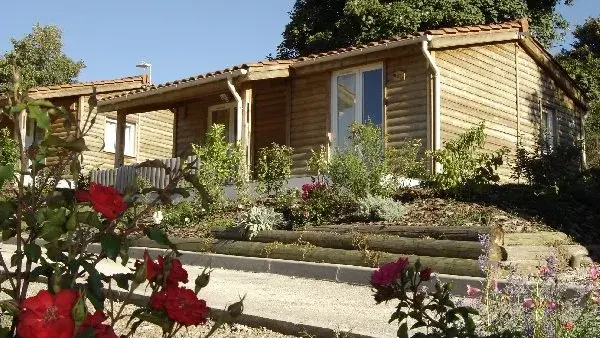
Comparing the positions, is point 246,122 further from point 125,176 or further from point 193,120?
point 193,120

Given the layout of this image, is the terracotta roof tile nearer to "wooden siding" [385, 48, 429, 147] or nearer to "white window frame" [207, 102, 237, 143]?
"wooden siding" [385, 48, 429, 147]

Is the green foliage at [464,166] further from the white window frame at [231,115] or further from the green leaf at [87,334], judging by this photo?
the green leaf at [87,334]

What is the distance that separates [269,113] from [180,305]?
15.9 meters

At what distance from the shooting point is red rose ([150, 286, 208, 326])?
192cm

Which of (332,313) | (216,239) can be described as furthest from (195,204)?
(332,313)

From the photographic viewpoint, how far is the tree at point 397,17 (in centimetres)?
2616

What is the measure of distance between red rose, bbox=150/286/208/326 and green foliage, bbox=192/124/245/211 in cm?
1075

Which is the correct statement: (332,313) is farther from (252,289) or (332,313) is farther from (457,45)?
(457,45)

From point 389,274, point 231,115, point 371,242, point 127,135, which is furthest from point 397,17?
point 389,274

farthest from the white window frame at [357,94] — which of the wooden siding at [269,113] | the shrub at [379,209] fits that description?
the shrub at [379,209]

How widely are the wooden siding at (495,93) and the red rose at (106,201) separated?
1281cm

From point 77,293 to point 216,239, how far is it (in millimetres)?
8795

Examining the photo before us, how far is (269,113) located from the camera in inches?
698

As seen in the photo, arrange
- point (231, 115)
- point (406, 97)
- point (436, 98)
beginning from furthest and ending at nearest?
1. point (231, 115)
2. point (406, 97)
3. point (436, 98)
